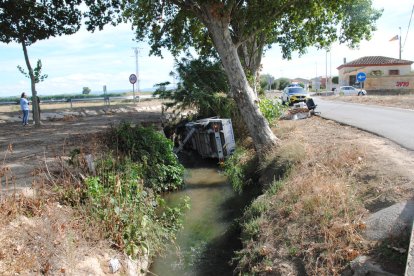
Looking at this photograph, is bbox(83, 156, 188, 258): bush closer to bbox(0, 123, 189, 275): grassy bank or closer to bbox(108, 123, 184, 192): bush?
bbox(0, 123, 189, 275): grassy bank

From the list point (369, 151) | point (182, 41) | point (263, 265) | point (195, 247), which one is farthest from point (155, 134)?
point (182, 41)

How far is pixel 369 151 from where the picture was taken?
984 centimetres

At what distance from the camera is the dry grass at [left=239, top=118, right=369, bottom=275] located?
6047 mm

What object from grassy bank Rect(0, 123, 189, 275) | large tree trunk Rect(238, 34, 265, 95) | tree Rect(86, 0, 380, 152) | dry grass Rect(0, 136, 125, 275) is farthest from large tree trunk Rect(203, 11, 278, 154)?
large tree trunk Rect(238, 34, 265, 95)

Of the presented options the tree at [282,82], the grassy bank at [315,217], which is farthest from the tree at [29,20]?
the tree at [282,82]

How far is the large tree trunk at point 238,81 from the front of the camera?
43.2ft

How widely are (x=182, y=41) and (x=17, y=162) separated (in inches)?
558

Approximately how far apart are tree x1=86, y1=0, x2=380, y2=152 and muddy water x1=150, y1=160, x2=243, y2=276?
7.82 ft

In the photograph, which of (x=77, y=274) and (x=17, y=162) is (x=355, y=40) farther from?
(x=77, y=274)

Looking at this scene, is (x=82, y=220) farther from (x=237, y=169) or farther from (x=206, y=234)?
(x=237, y=169)

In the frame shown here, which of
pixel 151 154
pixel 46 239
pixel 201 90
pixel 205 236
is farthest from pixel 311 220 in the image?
pixel 201 90

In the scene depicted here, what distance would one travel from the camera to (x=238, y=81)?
44.1 ft

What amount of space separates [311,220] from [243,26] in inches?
400

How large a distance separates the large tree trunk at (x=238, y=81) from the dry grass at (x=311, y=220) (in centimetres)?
328
